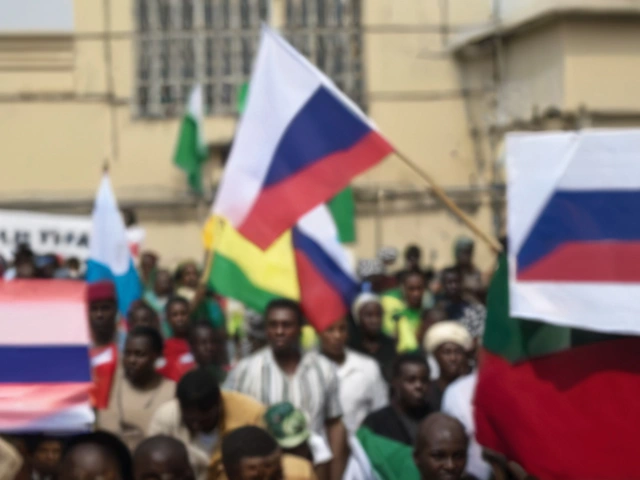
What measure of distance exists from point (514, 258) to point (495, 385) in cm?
44

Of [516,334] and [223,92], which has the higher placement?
[223,92]

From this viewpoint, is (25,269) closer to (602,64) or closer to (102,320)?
(102,320)

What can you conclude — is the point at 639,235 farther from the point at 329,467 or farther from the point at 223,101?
the point at 223,101

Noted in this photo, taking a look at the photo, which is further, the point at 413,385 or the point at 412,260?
the point at 412,260

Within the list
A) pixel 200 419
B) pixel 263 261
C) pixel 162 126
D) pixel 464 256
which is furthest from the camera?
pixel 162 126

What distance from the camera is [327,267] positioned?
26.2 ft

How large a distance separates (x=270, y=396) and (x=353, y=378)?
2.58 feet

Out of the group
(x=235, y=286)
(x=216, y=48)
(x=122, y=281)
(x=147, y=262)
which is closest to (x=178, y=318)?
(x=122, y=281)

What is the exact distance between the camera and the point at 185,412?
601 centimetres

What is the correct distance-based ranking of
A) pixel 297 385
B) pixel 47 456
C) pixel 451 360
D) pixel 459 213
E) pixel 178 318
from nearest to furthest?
pixel 47 456 → pixel 459 213 → pixel 297 385 → pixel 451 360 → pixel 178 318

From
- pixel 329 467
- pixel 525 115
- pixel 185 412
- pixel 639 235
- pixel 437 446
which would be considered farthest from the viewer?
pixel 525 115

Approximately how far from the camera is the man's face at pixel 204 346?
8.01m

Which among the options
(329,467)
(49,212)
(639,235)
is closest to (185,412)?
(329,467)

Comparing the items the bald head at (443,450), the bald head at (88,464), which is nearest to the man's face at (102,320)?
the bald head at (88,464)
